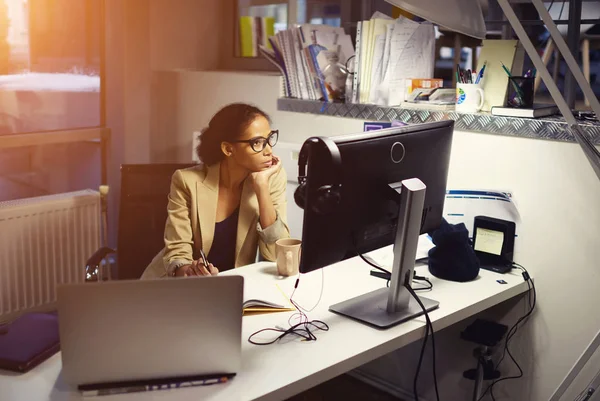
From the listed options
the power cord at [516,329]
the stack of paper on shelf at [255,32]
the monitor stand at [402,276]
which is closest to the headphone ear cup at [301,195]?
the monitor stand at [402,276]

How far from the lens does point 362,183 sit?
176cm

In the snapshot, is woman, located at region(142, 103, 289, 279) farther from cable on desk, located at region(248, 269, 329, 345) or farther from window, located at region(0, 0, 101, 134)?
window, located at region(0, 0, 101, 134)

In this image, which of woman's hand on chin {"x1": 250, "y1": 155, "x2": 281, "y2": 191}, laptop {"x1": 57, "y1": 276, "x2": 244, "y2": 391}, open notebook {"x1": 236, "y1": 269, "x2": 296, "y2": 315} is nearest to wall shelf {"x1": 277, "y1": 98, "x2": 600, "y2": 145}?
woman's hand on chin {"x1": 250, "y1": 155, "x2": 281, "y2": 191}

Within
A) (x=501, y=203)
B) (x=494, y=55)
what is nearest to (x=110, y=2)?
(x=494, y=55)

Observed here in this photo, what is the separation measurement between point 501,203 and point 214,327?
1.29m

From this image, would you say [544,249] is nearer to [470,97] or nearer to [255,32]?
[470,97]

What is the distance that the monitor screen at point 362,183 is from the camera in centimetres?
166

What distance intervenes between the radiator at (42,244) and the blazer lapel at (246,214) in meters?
1.15

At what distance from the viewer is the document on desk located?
2348 millimetres

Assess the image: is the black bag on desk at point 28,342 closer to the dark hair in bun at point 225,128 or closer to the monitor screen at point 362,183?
the monitor screen at point 362,183

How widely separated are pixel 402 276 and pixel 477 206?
68 cm

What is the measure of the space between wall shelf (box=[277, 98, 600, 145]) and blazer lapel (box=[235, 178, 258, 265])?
566 mm

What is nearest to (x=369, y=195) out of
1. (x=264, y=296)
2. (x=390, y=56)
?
(x=264, y=296)

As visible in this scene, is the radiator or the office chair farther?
the radiator
